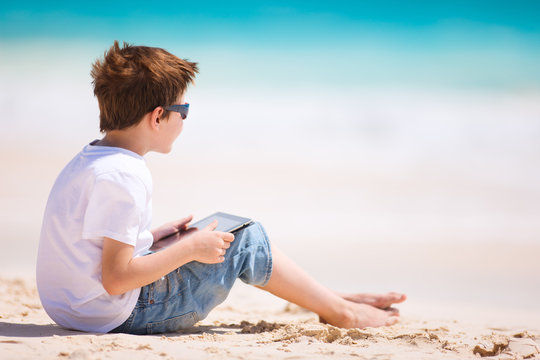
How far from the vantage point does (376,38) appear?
53.4 feet

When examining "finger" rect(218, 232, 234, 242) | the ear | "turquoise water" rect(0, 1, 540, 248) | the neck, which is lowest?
"finger" rect(218, 232, 234, 242)

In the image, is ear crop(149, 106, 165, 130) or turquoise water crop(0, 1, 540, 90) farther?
turquoise water crop(0, 1, 540, 90)

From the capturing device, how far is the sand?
1893 millimetres

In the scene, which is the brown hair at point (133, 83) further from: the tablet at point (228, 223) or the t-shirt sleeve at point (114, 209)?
the tablet at point (228, 223)

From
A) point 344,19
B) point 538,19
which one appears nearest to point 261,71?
point 344,19

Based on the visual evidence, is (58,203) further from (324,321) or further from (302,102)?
(302,102)

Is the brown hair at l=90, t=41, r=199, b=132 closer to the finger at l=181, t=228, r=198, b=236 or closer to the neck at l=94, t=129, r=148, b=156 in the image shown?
the neck at l=94, t=129, r=148, b=156

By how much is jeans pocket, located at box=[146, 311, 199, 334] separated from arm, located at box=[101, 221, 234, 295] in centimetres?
32

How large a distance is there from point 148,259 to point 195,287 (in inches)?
13.6

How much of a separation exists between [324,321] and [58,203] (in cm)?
135

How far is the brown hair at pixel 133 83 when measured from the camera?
2.10 meters

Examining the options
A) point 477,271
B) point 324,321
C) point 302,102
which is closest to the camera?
point 324,321

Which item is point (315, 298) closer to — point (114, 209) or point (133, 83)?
point (114, 209)

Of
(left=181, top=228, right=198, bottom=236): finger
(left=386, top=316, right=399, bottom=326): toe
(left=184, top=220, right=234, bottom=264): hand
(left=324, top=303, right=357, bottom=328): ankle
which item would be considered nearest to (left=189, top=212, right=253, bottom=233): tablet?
(left=181, top=228, right=198, bottom=236): finger
